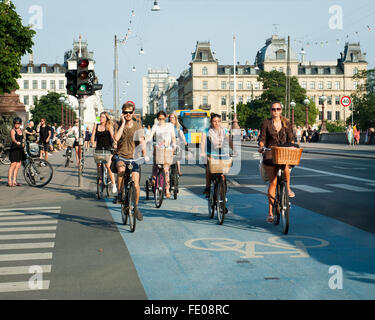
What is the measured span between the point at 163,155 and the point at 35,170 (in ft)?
18.2

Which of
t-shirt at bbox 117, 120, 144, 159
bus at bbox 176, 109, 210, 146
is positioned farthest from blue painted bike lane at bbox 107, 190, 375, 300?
bus at bbox 176, 109, 210, 146

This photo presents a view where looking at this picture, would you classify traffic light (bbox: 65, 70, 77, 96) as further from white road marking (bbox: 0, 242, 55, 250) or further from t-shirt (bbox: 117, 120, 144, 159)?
white road marking (bbox: 0, 242, 55, 250)

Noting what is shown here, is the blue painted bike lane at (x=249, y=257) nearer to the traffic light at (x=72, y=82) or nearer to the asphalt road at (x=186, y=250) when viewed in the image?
the asphalt road at (x=186, y=250)

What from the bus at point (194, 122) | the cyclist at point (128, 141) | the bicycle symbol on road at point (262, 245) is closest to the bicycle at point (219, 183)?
the cyclist at point (128, 141)

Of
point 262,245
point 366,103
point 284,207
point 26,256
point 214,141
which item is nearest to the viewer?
point 26,256

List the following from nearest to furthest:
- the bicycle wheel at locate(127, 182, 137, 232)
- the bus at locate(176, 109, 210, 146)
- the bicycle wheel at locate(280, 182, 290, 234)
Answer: the bicycle wheel at locate(280, 182, 290, 234)
the bicycle wheel at locate(127, 182, 137, 232)
the bus at locate(176, 109, 210, 146)

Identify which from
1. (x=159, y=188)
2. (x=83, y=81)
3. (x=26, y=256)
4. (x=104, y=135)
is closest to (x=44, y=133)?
(x=83, y=81)

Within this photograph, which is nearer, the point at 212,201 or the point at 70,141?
the point at 212,201

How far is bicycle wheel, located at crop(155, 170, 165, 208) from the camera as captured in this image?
1104 cm

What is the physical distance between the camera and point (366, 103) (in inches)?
2830

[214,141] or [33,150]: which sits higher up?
[214,141]

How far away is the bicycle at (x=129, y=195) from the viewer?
8422 millimetres

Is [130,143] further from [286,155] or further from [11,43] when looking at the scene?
[11,43]
